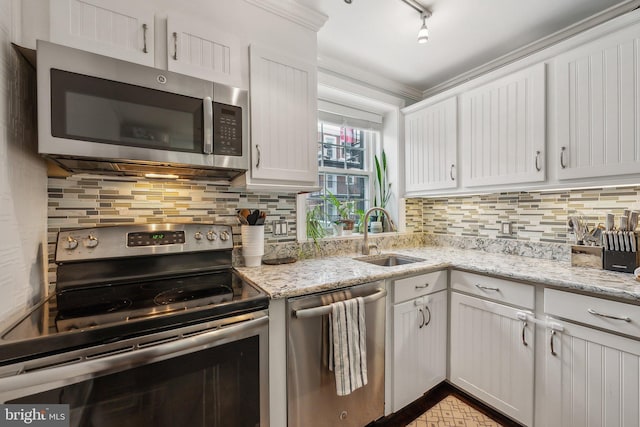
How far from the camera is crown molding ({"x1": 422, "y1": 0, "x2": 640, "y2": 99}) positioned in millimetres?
1557

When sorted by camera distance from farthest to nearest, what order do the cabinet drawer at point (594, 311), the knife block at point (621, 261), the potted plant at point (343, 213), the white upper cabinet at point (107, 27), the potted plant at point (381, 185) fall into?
the potted plant at point (381, 185) < the potted plant at point (343, 213) < the knife block at point (621, 261) < the cabinet drawer at point (594, 311) < the white upper cabinet at point (107, 27)

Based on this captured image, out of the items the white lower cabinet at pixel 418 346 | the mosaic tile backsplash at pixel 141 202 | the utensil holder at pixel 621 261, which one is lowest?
the white lower cabinet at pixel 418 346

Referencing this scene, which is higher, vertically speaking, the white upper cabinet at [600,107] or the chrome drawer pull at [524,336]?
the white upper cabinet at [600,107]

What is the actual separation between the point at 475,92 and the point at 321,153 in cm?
126

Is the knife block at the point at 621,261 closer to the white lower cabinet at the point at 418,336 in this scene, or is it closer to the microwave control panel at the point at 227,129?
the white lower cabinet at the point at 418,336

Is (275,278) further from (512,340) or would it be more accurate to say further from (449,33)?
(449,33)

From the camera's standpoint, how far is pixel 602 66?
1.43m

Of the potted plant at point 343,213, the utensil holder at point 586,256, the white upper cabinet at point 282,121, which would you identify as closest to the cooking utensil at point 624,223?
the utensil holder at point 586,256

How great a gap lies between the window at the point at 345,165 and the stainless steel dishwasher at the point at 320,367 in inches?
39.8

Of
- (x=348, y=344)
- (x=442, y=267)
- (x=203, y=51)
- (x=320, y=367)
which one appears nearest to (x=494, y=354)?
(x=442, y=267)

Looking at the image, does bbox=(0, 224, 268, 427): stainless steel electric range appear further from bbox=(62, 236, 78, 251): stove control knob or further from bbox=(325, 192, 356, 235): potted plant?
bbox=(325, 192, 356, 235): potted plant

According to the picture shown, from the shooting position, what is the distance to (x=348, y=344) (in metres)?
1.31

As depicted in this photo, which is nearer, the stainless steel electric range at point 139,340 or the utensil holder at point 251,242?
the stainless steel electric range at point 139,340

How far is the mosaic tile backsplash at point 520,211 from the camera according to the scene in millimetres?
1662
